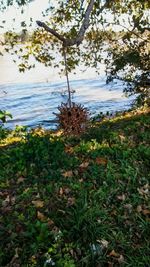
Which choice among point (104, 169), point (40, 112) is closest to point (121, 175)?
point (104, 169)

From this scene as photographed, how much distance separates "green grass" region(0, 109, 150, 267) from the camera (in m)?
6.42

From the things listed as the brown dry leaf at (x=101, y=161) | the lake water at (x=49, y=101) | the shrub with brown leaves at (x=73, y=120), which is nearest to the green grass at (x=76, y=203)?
the brown dry leaf at (x=101, y=161)

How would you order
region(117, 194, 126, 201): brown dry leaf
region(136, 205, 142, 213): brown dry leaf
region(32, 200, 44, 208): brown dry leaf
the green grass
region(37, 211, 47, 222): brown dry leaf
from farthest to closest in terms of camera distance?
region(117, 194, 126, 201): brown dry leaf < region(32, 200, 44, 208): brown dry leaf < region(136, 205, 142, 213): brown dry leaf < region(37, 211, 47, 222): brown dry leaf < the green grass

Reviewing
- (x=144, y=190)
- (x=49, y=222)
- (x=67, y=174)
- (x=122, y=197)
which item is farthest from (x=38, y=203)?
(x=144, y=190)

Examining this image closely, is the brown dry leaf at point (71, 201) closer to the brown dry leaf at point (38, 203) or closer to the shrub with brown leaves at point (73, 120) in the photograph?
the brown dry leaf at point (38, 203)

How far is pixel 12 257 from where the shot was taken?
643cm

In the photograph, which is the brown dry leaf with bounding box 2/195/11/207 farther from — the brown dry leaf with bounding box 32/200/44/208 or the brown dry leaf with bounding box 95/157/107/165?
the brown dry leaf with bounding box 95/157/107/165

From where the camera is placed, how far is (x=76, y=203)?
24.6 ft

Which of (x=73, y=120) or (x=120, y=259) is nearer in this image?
(x=120, y=259)

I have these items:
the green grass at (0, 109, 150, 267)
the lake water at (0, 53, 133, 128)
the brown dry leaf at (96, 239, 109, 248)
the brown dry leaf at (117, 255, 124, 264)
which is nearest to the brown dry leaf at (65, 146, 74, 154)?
the green grass at (0, 109, 150, 267)

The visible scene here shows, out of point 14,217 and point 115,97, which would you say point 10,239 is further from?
point 115,97

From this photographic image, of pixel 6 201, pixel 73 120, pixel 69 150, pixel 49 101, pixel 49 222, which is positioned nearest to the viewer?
pixel 49 222

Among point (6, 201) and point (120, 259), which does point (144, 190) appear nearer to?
point (120, 259)

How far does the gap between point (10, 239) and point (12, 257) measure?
389 millimetres
